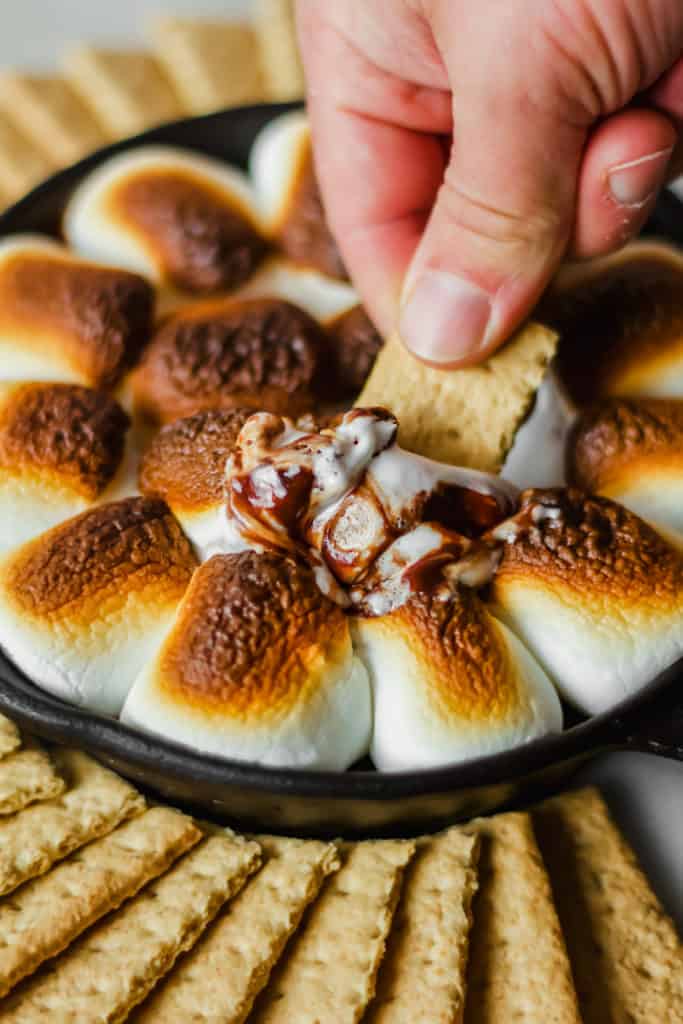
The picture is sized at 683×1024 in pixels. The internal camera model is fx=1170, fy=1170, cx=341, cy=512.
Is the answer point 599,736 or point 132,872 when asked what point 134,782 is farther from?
point 599,736

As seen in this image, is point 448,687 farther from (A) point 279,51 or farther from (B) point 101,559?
(A) point 279,51

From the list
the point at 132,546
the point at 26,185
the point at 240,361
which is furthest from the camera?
the point at 26,185

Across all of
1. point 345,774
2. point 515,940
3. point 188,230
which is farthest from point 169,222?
point 515,940

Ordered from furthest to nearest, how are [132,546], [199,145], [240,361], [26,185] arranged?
1. [26,185]
2. [199,145]
3. [240,361]
4. [132,546]

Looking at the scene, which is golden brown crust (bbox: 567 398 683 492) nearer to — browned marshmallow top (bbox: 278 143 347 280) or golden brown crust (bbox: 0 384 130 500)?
browned marshmallow top (bbox: 278 143 347 280)

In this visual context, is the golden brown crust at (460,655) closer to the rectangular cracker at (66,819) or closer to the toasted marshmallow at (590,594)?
the toasted marshmallow at (590,594)

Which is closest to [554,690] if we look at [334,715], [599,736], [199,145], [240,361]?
[599,736]

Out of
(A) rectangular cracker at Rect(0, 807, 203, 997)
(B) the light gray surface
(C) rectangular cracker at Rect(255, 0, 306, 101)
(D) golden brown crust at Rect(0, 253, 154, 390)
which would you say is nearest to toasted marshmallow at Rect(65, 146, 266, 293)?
(D) golden brown crust at Rect(0, 253, 154, 390)

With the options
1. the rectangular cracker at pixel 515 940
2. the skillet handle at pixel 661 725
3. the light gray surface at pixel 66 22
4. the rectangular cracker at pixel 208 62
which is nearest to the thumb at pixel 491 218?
the skillet handle at pixel 661 725
